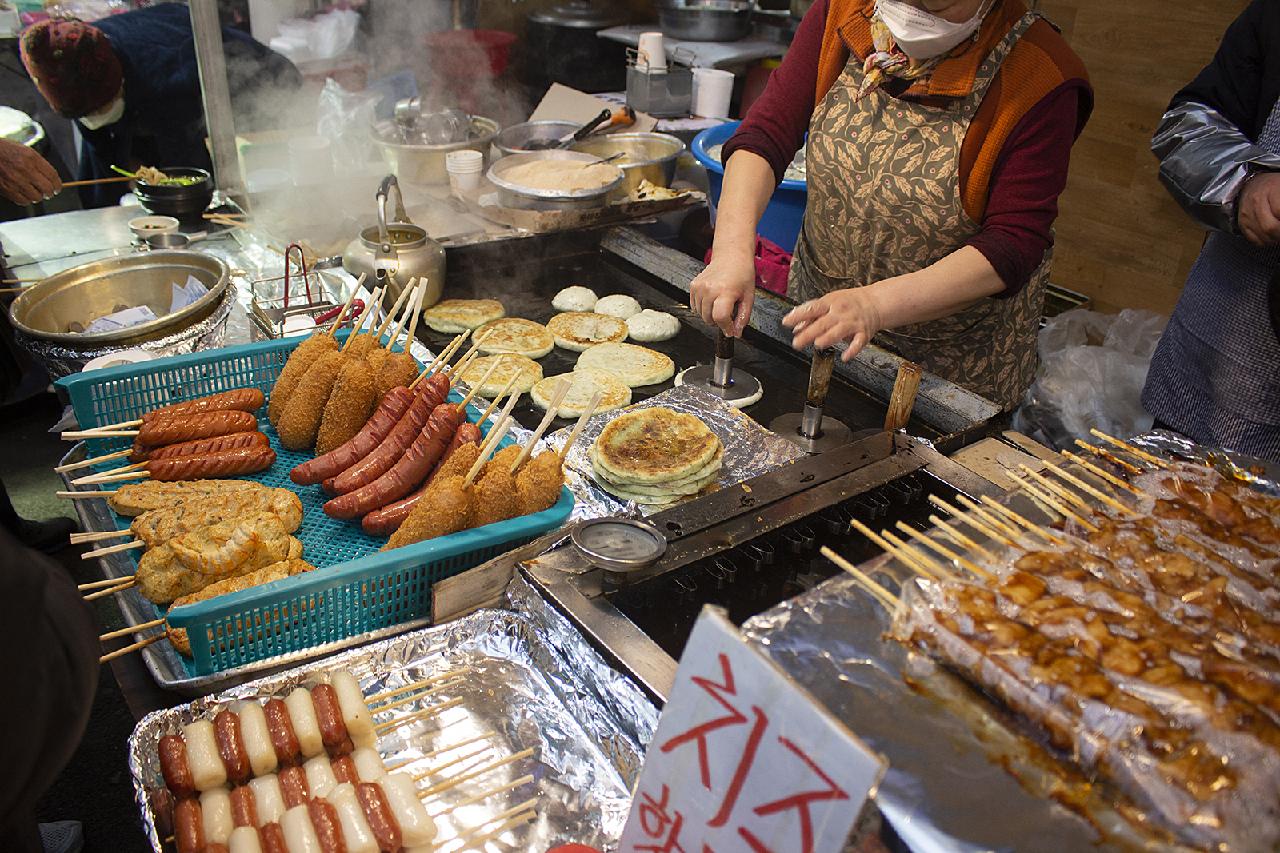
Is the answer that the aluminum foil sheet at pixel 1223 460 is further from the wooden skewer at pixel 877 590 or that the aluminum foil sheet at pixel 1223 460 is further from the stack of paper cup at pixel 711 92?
the stack of paper cup at pixel 711 92

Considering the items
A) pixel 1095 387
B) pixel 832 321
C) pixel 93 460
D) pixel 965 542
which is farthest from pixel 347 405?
pixel 1095 387

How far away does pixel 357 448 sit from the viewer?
2.78m

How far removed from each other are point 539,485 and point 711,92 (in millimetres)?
5184

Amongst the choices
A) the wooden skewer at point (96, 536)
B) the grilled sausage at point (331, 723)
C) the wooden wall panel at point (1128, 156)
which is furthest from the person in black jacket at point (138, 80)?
the wooden wall panel at point (1128, 156)

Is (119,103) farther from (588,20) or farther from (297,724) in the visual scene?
(297,724)

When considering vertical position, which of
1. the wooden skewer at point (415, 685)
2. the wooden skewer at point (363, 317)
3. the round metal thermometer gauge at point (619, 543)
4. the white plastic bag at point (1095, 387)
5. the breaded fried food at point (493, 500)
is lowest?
the white plastic bag at point (1095, 387)

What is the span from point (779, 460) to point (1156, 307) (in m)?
4.18

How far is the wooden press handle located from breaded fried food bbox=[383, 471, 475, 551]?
4.98ft

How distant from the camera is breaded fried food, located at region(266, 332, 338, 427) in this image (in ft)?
9.90

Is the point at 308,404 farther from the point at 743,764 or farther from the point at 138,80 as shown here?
the point at 138,80

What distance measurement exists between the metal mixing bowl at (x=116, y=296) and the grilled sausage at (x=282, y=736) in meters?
1.98

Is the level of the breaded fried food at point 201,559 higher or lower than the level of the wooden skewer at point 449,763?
higher

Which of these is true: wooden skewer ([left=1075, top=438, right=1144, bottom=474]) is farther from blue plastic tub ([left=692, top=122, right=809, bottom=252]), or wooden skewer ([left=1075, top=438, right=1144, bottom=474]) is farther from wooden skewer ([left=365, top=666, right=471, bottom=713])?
blue plastic tub ([left=692, top=122, right=809, bottom=252])

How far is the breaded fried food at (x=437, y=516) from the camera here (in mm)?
2322
